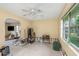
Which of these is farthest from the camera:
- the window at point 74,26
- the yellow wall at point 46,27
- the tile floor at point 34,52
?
the yellow wall at point 46,27

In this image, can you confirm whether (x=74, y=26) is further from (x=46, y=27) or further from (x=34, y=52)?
(x=46, y=27)

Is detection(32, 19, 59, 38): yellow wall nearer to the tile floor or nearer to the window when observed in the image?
the tile floor

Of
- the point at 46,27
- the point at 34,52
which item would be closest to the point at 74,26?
the point at 34,52

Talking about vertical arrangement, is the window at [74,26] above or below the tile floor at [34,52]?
above

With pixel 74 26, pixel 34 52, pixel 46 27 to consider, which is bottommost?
pixel 34 52

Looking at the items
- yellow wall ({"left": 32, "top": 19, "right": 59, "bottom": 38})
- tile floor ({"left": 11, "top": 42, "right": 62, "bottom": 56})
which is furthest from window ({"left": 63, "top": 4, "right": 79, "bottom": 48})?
yellow wall ({"left": 32, "top": 19, "right": 59, "bottom": 38})

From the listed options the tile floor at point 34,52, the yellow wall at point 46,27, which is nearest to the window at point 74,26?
the tile floor at point 34,52

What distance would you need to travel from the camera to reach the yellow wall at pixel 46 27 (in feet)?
24.6

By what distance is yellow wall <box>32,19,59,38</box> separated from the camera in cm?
749

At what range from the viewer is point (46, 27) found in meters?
7.75

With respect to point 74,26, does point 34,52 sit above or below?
below

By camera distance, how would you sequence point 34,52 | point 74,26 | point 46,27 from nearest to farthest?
point 74,26
point 34,52
point 46,27

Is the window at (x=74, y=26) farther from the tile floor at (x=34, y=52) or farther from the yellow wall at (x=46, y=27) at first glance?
the yellow wall at (x=46, y=27)

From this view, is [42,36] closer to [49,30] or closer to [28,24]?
[49,30]
